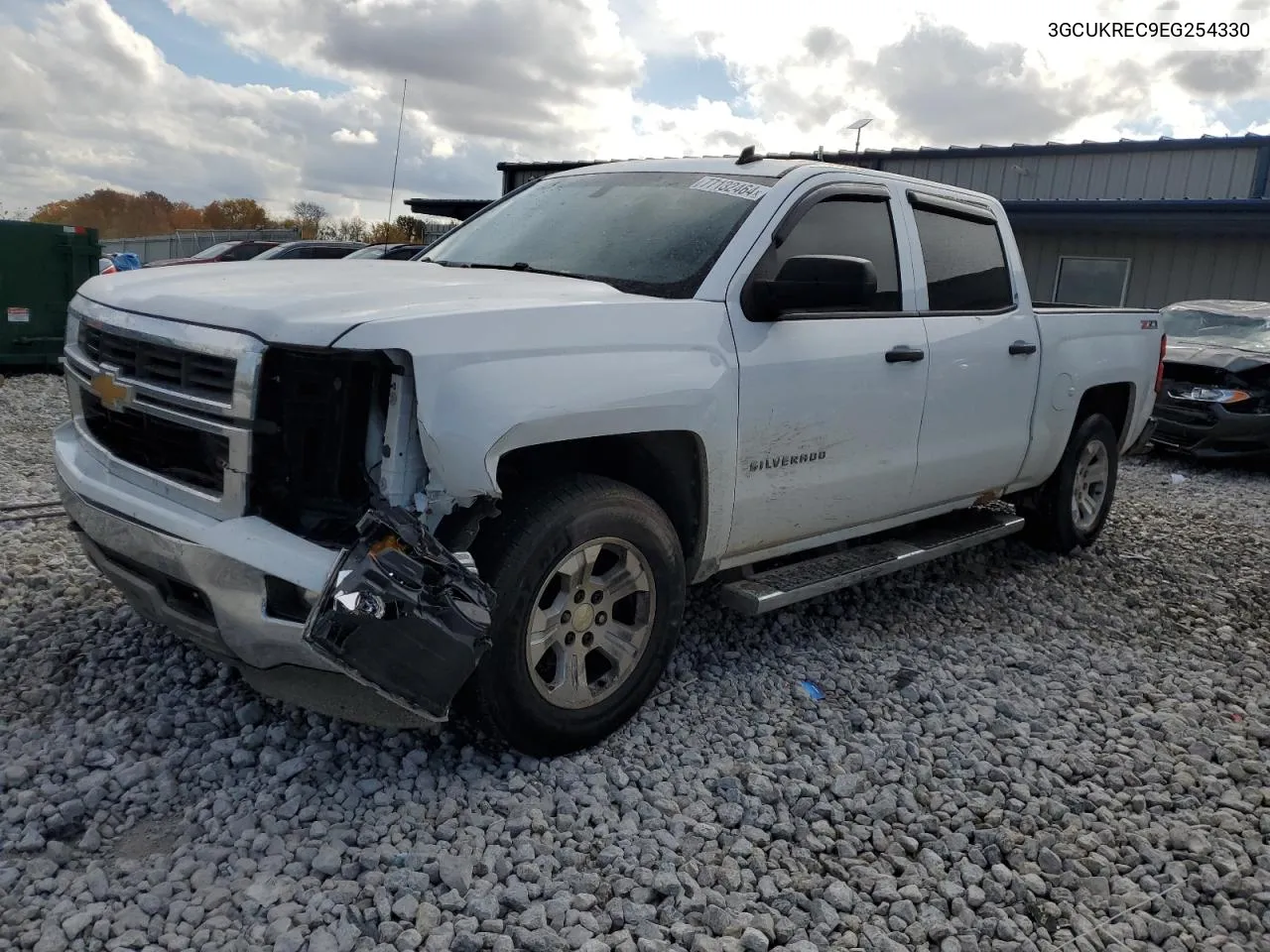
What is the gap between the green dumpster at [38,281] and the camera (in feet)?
35.8

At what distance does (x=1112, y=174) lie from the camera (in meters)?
15.9

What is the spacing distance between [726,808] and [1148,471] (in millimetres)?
7927

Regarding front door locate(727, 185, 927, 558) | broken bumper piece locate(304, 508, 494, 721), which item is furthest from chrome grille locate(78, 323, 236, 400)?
front door locate(727, 185, 927, 558)

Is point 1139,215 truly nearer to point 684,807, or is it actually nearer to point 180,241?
point 684,807

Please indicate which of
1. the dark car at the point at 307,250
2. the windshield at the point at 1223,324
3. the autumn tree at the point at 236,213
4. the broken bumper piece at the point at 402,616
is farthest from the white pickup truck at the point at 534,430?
the autumn tree at the point at 236,213

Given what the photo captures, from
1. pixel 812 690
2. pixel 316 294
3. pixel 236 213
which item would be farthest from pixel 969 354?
pixel 236 213

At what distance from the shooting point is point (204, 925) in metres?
2.37

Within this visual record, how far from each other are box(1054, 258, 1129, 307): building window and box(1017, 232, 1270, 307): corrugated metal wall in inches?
2.9

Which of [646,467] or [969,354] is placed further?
[969,354]

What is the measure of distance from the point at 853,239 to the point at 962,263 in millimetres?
890

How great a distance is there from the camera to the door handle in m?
4.01

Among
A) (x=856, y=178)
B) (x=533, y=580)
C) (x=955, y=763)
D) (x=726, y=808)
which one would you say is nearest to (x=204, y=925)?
(x=533, y=580)

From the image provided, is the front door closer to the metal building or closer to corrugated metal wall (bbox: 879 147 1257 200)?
the metal building

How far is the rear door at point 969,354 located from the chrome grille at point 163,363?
2822 millimetres
